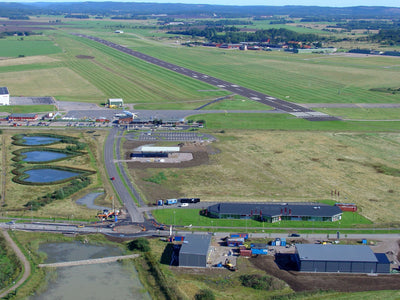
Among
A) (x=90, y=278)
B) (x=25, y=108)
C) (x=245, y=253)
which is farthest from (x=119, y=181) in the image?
(x=25, y=108)

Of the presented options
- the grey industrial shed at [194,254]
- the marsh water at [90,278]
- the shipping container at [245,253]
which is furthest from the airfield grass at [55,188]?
the shipping container at [245,253]

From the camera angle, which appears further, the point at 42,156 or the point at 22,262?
the point at 42,156

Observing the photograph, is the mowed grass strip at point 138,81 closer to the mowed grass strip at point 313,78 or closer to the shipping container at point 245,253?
the mowed grass strip at point 313,78

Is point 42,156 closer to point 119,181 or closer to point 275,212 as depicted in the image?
point 119,181

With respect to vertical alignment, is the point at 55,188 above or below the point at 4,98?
below

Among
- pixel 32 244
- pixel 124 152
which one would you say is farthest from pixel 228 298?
pixel 124 152

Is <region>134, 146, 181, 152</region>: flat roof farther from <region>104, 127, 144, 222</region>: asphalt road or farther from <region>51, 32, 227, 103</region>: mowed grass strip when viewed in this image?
<region>51, 32, 227, 103</region>: mowed grass strip
